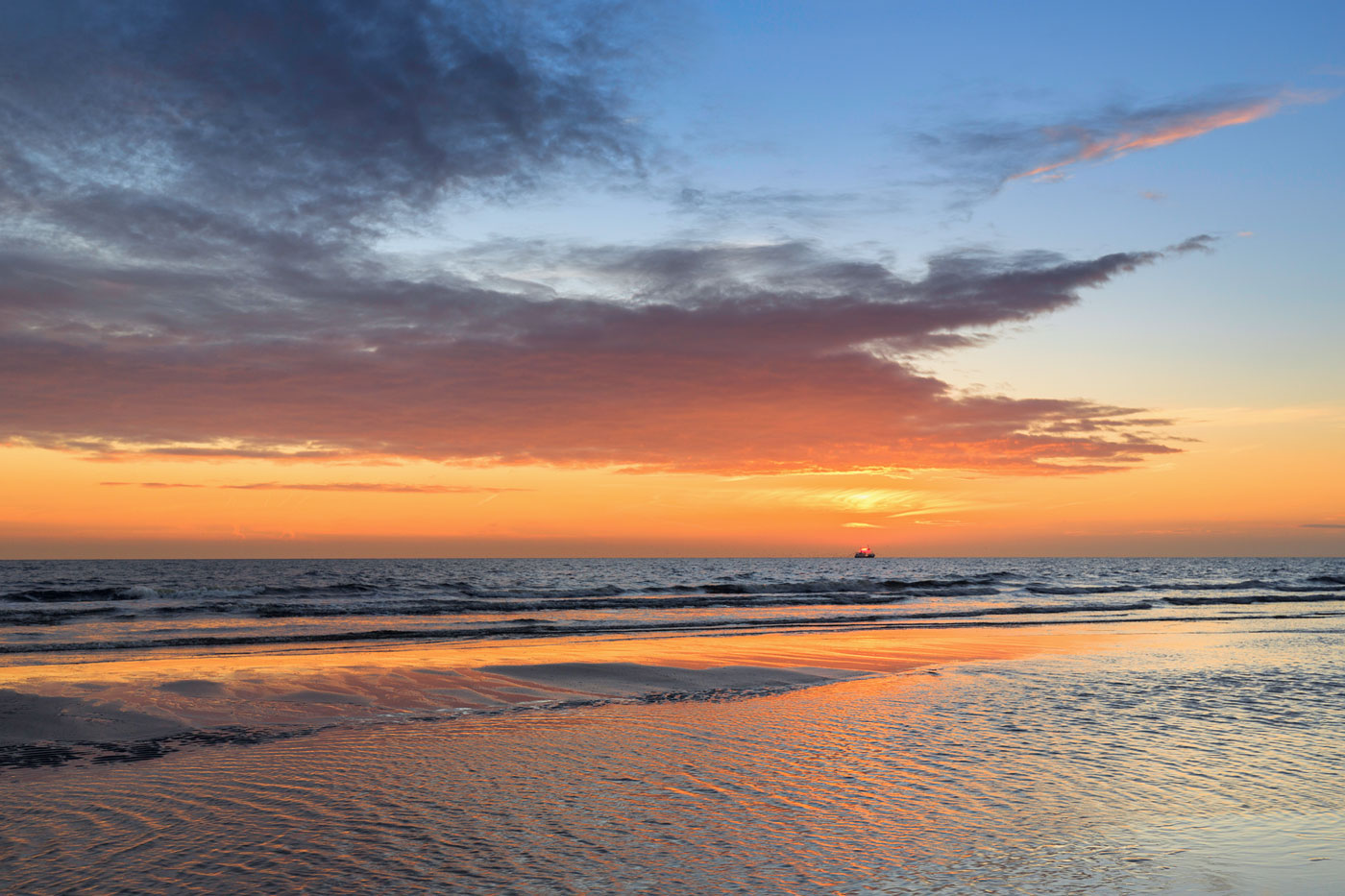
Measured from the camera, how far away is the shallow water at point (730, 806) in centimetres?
538

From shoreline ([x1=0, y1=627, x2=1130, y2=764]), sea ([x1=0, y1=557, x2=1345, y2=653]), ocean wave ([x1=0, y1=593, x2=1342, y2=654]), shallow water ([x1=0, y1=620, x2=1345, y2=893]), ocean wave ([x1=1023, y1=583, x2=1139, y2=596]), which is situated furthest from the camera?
ocean wave ([x1=1023, y1=583, x2=1139, y2=596])

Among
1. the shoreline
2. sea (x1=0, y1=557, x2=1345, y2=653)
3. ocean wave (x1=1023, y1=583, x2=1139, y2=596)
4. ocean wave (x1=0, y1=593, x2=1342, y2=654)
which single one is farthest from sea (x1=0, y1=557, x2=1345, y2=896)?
ocean wave (x1=1023, y1=583, x2=1139, y2=596)

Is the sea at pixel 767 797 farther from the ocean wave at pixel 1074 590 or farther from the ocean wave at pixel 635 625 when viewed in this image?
the ocean wave at pixel 1074 590

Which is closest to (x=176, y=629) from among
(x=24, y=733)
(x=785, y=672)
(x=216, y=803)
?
(x=24, y=733)

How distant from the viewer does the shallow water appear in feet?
17.6

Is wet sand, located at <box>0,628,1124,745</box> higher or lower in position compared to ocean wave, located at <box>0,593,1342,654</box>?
higher

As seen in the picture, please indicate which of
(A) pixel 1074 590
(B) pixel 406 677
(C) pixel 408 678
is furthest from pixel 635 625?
(A) pixel 1074 590

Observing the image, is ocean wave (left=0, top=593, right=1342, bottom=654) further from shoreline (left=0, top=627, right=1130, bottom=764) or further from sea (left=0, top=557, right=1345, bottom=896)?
sea (left=0, top=557, right=1345, bottom=896)

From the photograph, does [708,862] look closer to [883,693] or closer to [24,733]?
[883,693]

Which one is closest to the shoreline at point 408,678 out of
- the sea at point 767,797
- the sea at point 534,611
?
the sea at point 767,797

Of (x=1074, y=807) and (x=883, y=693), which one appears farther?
(x=883, y=693)

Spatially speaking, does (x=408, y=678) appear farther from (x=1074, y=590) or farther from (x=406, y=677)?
(x=1074, y=590)

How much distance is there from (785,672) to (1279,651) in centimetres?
1201

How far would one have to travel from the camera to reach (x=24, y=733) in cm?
1048
